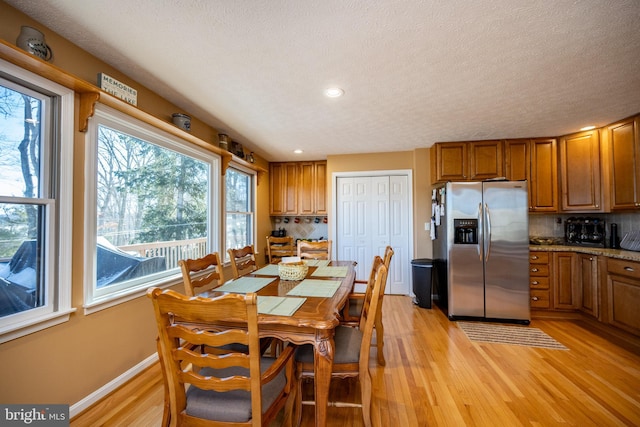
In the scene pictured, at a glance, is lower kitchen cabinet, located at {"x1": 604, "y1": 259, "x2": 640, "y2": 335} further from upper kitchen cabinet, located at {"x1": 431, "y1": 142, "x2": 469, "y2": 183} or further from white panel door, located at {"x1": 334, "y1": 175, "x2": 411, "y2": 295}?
white panel door, located at {"x1": 334, "y1": 175, "x2": 411, "y2": 295}

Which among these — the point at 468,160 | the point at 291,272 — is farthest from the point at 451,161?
the point at 291,272

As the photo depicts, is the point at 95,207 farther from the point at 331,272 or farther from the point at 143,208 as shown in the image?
the point at 331,272

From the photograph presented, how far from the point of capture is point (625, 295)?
101 inches

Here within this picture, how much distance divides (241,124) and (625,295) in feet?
14.2

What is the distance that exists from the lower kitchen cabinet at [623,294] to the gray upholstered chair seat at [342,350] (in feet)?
9.25

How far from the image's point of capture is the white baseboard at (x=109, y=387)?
1587 mm

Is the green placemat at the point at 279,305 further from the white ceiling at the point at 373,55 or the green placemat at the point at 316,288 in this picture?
the white ceiling at the point at 373,55

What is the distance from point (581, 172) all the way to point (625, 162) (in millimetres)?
438

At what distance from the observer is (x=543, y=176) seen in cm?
348

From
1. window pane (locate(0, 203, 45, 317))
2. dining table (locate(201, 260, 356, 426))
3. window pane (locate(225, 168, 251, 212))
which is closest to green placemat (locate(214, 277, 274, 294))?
dining table (locate(201, 260, 356, 426))

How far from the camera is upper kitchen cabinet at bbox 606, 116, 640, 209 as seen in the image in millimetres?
2729

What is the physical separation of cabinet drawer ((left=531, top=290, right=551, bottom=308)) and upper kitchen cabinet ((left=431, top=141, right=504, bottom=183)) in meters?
1.56

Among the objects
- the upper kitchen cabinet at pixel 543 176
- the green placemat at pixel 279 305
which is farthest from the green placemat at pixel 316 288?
the upper kitchen cabinet at pixel 543 176

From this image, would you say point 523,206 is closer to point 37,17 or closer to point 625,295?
point 625,295
